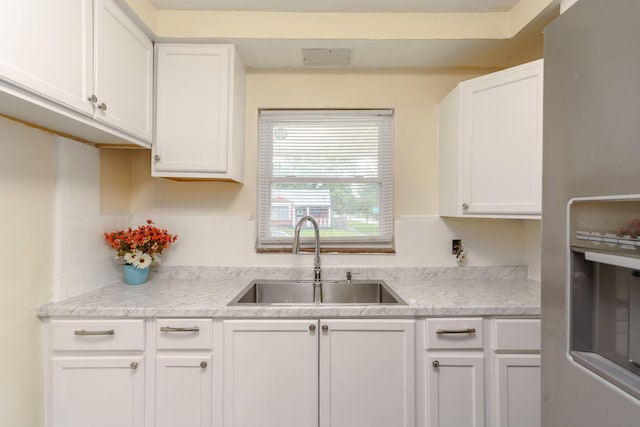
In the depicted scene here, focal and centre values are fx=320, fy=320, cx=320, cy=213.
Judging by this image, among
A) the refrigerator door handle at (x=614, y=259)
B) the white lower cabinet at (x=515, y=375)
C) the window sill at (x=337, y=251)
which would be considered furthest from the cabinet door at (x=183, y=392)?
the refrigerator door handle at (x=614, y=259)

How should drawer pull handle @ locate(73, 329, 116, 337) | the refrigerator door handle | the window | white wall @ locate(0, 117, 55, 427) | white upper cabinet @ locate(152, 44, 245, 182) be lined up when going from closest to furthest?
the refrigerator door handle → white wall @ locate(0, 117, 55, 427) → drawer pull handle @ locate(73, 329, 116, 337) → white upper cabinet @ locate(152, 44, 245, 182) → the window

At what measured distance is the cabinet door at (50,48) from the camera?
971 mm

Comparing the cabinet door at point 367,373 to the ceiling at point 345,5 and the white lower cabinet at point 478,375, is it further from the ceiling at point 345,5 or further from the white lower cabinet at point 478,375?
the ceiling at point 345,5

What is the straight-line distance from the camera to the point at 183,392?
1463mm

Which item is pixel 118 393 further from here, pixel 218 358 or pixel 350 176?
pixel 350 176

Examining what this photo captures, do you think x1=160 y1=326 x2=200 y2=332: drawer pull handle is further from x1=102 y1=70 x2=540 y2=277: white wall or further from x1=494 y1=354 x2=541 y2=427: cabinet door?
x1=494 y1=354 x2=541 y2=427: cabinet door

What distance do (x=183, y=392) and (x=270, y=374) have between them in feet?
1.33

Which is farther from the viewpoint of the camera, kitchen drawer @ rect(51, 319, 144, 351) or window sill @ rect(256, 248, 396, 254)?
window sill @ rect(256, 248, 396, 254)

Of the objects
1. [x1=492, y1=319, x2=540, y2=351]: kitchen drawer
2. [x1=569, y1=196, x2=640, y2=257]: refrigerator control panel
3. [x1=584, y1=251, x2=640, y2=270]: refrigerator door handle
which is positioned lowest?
[x1=492, y1=319, x2=540, y2=351]: kitchen drawer

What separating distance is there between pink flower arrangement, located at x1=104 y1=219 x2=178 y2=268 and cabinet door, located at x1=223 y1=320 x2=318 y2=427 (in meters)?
0.72

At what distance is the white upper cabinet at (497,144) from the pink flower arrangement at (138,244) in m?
1.75

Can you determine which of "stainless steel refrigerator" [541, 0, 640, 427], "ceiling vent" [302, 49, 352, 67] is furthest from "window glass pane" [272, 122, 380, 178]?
"stainless steel refrigerator" [541, 0, 640, 427]

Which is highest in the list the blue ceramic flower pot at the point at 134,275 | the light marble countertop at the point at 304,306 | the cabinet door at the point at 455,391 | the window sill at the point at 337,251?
the window sill at the point at 337,251

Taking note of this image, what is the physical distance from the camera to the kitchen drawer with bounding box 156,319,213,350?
4.80 feet
